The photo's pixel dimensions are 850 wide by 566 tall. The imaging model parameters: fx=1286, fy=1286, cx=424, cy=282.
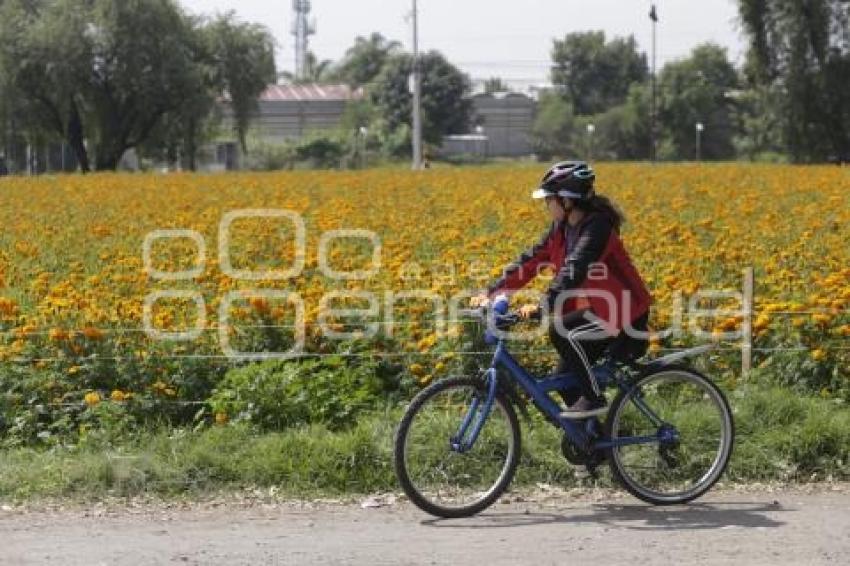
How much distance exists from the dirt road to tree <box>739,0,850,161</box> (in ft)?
172

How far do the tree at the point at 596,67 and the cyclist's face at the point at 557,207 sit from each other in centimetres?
13547

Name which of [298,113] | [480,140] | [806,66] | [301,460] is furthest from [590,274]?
[298,113]

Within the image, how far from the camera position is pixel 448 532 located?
637 cm

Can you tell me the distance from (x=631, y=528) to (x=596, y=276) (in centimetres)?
130

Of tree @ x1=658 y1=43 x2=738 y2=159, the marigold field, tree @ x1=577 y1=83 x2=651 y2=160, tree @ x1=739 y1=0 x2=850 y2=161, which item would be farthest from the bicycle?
tree @ x1=658 y1=43 x2=738 y2=159

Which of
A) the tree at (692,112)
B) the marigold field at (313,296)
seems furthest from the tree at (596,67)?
the marigold field at (313,296)

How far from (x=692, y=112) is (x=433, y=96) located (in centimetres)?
2764

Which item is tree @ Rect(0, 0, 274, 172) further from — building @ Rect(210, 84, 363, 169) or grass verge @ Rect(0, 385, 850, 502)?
building @ Rect(210, 84, 363, 169)

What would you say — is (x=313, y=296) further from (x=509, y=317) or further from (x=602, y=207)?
(x=602, y=207)

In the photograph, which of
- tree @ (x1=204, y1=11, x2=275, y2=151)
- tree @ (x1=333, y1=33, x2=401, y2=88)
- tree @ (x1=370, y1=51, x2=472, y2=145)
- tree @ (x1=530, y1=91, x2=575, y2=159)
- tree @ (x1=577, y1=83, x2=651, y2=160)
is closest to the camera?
tree @ (x1=204, y1=11, x2=275, y2=151)

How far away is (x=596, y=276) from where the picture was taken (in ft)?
22.0

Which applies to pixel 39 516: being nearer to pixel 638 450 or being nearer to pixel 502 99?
pixel 638 450

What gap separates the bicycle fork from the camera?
264 inches

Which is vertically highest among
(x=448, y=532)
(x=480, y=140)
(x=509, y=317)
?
(x=480, y=140)
